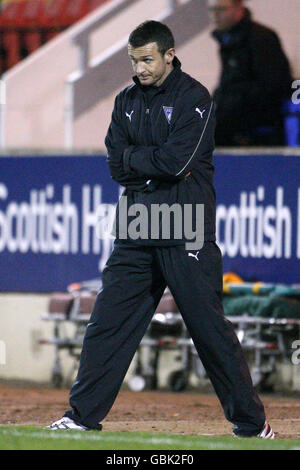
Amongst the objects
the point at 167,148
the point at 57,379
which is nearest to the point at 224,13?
the point at 57,379

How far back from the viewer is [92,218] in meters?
11.0

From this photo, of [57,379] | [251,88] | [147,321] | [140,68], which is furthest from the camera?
[57,379]

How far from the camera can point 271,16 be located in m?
10.5

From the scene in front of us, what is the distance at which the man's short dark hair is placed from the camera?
19.3ft

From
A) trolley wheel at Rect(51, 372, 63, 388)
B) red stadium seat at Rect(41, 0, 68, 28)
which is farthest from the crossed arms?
red stadium seat at Rect(41, 0, 68, 28)

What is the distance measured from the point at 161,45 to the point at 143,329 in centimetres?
140

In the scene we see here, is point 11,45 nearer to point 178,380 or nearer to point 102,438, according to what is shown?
point 178,380

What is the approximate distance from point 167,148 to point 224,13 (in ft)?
17.2

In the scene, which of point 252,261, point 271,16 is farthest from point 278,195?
point 271,16

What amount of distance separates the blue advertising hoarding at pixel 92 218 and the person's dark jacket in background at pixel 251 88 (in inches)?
11.8

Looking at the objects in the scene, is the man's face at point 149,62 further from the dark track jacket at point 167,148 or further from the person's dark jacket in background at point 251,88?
the person's dark jacket in background at point 251,88

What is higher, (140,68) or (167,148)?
(140,68)

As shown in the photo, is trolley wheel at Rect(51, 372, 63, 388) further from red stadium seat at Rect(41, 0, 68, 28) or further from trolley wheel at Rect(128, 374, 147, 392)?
red stadium seat at Rect(41, 0, 68, 28)

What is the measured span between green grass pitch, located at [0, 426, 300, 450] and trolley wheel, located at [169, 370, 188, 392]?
4.35 m
